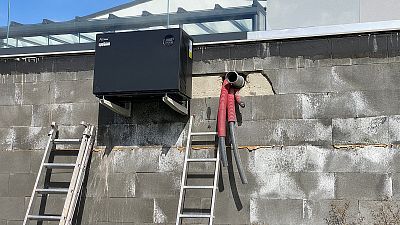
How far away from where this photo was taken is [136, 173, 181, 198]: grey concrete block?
5.68 m

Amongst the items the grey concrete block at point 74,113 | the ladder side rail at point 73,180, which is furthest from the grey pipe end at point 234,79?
the ladder side rail at point 73,180

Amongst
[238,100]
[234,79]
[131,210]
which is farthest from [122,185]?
[234,79]

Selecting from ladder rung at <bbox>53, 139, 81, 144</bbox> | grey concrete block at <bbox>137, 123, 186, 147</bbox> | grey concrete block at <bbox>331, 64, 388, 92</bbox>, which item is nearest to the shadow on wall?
grey concrete block at <bbox>137, 123, 186, 147</bbox>

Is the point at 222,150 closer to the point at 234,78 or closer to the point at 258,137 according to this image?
the point at 258,137

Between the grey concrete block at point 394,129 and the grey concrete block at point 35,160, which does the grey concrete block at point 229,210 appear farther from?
the grey concrete block at point 35,160

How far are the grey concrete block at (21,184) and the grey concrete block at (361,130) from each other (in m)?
3.27

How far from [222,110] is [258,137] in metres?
0.45

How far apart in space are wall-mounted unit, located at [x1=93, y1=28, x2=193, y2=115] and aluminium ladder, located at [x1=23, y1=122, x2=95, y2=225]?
59cm

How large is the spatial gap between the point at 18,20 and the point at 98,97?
5.26 ft

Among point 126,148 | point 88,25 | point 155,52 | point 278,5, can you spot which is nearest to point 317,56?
point 278,5

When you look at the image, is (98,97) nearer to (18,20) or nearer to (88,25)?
(88,25)

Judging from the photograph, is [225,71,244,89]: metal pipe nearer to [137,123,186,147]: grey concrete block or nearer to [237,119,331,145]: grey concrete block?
[237,119,331,145]: grey concrete block

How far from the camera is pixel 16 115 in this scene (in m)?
6.28

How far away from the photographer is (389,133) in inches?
203
